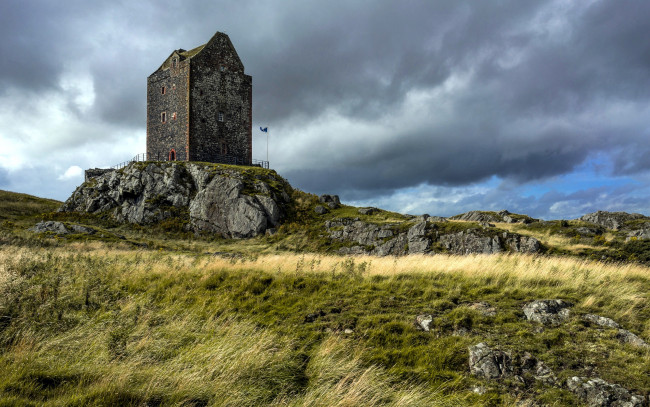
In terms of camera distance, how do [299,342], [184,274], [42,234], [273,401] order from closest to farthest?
[273,401]
[299,342]
[184,274]
[42,234]

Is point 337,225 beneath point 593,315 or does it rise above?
above

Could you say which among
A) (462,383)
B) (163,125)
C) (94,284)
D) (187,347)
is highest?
(163,125)

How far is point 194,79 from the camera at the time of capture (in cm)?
5116

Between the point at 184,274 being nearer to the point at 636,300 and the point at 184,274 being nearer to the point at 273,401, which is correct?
the point at 273,401

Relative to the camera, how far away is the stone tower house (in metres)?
51.1

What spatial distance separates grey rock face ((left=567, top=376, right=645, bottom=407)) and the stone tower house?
50.0 m

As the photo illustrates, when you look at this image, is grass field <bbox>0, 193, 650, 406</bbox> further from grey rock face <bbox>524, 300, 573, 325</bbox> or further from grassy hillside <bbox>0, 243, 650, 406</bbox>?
grey rock face <bbox>524, 300, 573, 325</bbox>

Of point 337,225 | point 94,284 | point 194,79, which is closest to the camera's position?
point 94,284

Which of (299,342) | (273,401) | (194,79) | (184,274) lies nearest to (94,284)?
(184,274)

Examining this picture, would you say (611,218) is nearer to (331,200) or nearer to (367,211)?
(367,211)

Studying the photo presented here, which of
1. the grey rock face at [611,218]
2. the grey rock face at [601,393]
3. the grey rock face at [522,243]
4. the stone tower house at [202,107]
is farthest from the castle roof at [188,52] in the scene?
the grey rock face at [601,393]

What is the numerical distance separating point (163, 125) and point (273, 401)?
5445cm

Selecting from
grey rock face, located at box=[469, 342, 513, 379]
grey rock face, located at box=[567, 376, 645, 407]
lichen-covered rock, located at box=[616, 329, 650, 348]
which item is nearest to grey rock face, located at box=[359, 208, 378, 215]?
lichen-covered rock, located at box=[616, 329, 650, 348]

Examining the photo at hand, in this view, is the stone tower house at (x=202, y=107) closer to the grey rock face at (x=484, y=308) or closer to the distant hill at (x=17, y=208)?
the distant hill at (x=17, y=208)
